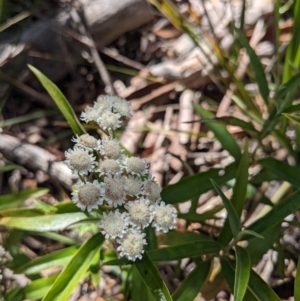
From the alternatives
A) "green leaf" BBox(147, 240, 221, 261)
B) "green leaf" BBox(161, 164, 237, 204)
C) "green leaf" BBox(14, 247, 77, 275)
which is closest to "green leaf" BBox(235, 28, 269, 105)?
"green leaf" BBox(161, 164, 237, 204)

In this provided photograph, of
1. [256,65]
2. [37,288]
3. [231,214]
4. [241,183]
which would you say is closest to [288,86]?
[256,65]

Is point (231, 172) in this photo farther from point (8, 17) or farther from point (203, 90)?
point (8, 17)

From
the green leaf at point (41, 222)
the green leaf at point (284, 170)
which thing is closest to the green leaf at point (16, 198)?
the green leaf at point (41, 222)

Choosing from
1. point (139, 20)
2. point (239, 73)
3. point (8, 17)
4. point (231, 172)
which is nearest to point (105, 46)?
point (139, 20)

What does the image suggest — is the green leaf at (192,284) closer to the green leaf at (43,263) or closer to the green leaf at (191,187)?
the green leaf at (191,187)

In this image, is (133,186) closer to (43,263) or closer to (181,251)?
(181,251)

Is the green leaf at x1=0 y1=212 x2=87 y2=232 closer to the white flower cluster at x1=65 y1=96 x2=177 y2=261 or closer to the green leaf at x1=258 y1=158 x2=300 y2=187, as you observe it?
the white flower cluster at x1=65 y1=96 x2=177 y2=261
